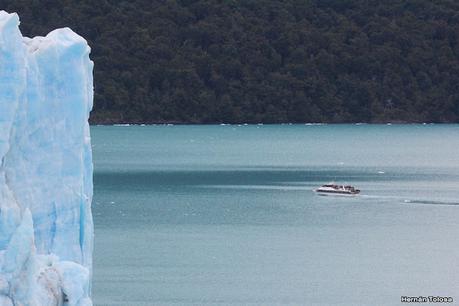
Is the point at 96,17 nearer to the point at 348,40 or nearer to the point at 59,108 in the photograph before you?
the point at 348,40

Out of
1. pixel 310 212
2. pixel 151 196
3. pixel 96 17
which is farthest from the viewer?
pixel 96 17

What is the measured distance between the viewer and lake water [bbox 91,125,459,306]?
48.2 meters

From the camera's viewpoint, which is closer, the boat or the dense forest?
the boat

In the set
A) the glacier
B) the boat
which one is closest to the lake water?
the boat

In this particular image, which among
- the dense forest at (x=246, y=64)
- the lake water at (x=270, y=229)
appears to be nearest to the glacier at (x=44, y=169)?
the lake water at (x=270, y=229)

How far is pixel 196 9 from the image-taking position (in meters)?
198

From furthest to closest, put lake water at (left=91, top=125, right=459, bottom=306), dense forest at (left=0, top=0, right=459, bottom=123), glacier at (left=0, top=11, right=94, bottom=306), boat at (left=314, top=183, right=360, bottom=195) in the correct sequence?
dense forest at (left=0, top=0, right=459, bottom=123) < boat at (left=314, top=183, right=360, bottom=195) < lake water at (left=91, top=125, right=459, bottom=306) < glacier at (left=0, top=11, right=94, bottom=306)

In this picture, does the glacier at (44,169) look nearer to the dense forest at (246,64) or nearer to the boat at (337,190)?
the boat at (337,190)

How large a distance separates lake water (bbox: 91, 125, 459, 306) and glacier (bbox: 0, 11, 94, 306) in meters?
12.4

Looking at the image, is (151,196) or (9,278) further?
(151,196)

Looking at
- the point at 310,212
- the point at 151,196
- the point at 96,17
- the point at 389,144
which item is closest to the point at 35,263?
the point at 310,212

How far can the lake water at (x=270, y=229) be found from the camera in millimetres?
48219

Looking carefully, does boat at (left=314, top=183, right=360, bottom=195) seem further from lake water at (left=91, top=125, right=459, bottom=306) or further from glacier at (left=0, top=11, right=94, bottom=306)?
glacier at (left=0, top=11, right=94, bottom=306)

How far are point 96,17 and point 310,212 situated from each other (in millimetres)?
118914
